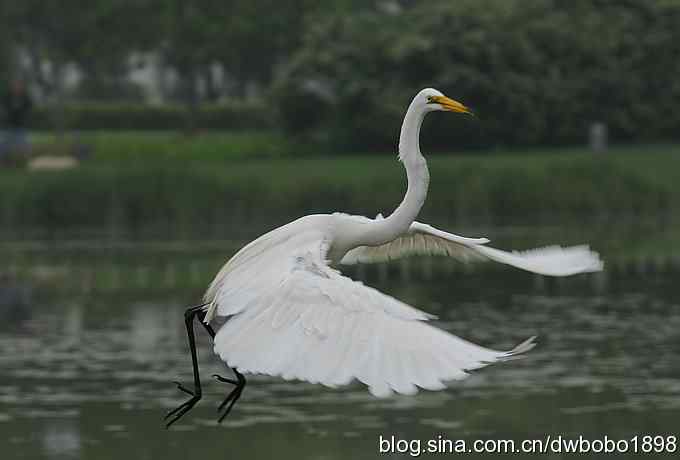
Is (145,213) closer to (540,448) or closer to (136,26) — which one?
(540,448)

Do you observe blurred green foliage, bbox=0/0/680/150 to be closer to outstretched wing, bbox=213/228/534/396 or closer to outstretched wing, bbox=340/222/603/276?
outstretched wing, bbox=340/222/603/276

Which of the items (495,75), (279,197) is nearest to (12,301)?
(279,197)

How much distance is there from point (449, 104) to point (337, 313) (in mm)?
2386

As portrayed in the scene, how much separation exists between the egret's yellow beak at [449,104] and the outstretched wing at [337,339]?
143 centimetres

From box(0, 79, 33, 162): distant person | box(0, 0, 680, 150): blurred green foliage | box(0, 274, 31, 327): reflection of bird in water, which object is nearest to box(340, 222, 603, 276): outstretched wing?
box(0, 274, 31, 327): reflection of bird in water

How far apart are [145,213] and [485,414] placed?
19.2 metres

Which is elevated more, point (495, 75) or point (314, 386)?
point (495, 75)

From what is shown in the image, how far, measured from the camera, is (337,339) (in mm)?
10172

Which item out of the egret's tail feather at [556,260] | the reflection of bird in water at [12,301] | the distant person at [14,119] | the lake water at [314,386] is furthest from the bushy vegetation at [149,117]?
the egret's tail feather at [556,260]

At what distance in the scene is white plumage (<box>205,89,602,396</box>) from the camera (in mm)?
9641

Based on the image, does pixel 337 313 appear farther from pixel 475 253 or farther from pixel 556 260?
pixel 475 253

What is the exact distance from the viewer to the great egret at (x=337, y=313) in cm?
964

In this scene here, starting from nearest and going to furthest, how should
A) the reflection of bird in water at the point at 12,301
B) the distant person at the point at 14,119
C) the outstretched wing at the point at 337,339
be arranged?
the outstretched wing at the point at 337,339
the reflection of bird in water at the point at 12,301
the distant person at the point at 14,119

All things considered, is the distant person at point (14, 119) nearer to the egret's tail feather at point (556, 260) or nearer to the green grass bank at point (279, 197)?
the green grass bank at point (279, 197)
